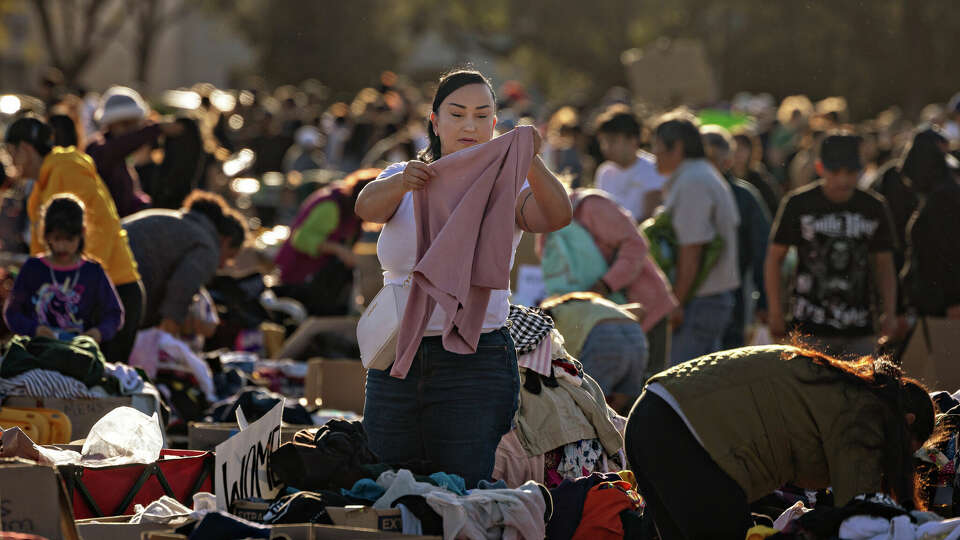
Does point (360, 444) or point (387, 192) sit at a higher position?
point (387, 192)

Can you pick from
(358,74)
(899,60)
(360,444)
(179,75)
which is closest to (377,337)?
(360,444)

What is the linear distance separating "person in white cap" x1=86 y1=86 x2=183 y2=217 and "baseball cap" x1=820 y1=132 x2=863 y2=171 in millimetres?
4170

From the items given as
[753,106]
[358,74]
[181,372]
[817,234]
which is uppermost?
[358,74]

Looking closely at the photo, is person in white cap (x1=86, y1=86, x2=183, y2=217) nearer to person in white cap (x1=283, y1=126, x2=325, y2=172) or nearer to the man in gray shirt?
the man in gray shirt

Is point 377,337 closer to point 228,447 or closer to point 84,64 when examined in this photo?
point 228,447

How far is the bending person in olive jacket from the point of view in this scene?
4254mm

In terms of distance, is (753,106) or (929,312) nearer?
(929,312)

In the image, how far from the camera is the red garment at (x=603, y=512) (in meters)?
4.97

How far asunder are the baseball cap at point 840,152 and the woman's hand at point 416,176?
3.62 metres

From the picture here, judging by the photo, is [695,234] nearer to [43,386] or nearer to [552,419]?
[552,419]

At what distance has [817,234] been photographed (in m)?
7.57

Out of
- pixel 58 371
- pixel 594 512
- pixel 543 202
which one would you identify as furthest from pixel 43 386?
pixel 543 202

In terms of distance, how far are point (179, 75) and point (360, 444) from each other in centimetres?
6438

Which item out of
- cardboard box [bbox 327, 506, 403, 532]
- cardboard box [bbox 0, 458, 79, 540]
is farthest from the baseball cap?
cardboard box [bbox 0, 458, 79, 540]
